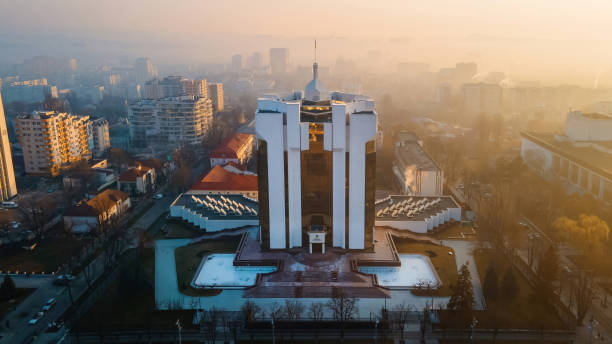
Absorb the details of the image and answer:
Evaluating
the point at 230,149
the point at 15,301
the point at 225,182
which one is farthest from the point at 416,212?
the point at 230,149

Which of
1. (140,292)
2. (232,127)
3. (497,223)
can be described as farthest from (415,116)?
(140,292)

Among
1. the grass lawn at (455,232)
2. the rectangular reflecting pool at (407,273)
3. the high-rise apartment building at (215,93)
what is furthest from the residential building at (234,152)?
the high-rise apartment building at (215,93)

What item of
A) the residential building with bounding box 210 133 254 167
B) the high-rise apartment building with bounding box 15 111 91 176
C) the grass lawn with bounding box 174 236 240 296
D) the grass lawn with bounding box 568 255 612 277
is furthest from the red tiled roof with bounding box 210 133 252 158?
the grass lawn with bounding box 568 255 612 277

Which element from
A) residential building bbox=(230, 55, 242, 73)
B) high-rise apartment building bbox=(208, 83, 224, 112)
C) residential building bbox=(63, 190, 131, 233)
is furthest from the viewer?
residential building bbox=(230, 55, 242, 73)

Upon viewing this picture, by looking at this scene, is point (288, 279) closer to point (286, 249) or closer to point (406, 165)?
point (286, 249)

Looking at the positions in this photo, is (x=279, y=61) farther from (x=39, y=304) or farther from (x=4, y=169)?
(x=39, y=304)

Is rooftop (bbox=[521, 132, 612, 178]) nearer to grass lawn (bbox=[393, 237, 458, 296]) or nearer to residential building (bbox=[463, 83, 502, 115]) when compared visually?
grass lawn (bbox=[393, 237, 458, 296])

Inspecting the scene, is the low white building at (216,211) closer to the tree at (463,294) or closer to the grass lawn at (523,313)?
the tree at (463,294)
